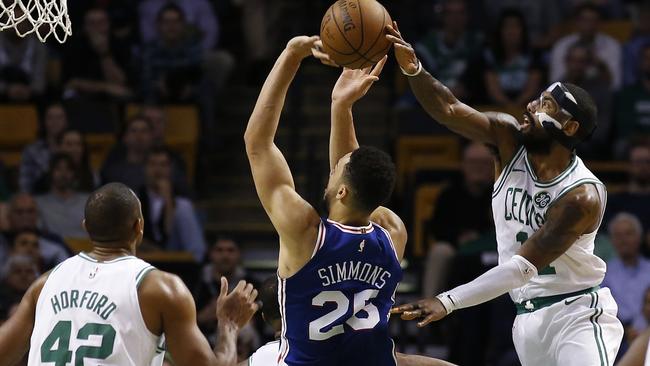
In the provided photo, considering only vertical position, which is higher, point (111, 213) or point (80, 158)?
point (111, 213)

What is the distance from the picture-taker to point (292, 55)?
5.79 m

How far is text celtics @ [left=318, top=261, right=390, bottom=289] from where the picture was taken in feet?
18.5

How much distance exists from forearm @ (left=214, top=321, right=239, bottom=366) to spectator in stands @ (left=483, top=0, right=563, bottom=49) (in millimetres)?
8542

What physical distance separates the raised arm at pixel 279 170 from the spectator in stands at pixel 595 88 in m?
6.99

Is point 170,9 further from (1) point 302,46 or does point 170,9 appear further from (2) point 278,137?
(1) point 302,46

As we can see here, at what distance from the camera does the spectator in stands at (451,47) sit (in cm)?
1305

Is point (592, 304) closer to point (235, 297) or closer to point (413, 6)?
point (235, 297)

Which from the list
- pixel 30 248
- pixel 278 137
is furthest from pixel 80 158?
pixel 278 137

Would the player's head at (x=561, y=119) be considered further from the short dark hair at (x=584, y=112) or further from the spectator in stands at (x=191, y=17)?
the spectator in stands at (x=191, y=17)

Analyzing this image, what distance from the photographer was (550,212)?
6.50m

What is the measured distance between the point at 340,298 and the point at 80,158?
6343 mm

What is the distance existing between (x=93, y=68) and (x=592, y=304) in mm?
7684

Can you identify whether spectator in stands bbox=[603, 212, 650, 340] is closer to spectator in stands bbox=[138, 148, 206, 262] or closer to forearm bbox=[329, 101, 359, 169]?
spectator in stands bbox=[138, 148, 206, 262]

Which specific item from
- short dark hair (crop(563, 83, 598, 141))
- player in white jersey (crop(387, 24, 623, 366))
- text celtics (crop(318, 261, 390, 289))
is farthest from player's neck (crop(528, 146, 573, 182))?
text celtics (crop(318, 261, 390, 289))
